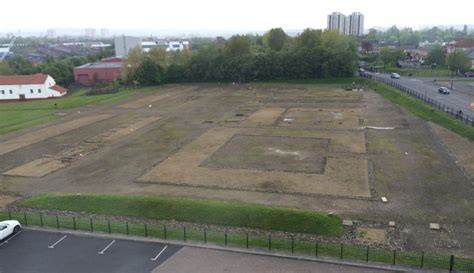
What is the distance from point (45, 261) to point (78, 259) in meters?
1.47

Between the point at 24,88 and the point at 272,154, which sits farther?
the point at 24,88

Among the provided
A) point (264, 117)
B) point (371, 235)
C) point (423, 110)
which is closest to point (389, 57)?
point (423, 110)

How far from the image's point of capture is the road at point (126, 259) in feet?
57.2

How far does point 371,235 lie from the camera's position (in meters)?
20.1

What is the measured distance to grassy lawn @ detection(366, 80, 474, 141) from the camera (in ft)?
126

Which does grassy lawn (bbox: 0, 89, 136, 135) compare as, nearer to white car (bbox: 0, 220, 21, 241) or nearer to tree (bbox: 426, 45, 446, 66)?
white car (bbox: 0, 220, 21, 241)

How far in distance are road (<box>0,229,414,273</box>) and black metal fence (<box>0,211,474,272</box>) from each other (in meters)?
0.71

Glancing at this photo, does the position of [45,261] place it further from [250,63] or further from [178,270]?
[250,63]

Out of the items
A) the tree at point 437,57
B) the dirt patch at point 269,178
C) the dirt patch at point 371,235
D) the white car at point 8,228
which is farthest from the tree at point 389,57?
the white car at point 8,228

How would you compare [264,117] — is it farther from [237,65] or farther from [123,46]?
[123,46]

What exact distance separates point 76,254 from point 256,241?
8.50m

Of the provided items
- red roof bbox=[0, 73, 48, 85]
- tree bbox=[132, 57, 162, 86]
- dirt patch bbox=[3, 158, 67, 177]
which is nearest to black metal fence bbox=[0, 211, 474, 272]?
dirt patch bbox=[3, 158, 67, 177]

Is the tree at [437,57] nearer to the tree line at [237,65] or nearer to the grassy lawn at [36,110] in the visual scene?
the tree line at [237,65]

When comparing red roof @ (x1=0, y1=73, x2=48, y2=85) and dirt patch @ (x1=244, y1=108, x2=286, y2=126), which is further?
red roof @ (x1=0, y1=73, x2=48, y2=85)
